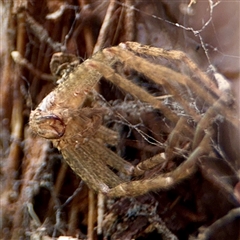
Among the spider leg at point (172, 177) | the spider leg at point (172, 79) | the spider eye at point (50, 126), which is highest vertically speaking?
the spider leg at point (172, 79)

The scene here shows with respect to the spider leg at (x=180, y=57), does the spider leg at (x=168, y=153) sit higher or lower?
lower

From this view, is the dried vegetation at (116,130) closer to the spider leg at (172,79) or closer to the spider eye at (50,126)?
the spider leg at (172,79)

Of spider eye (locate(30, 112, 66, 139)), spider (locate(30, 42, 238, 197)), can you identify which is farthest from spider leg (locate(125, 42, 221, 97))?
spider eye (locate(30, 112, 66, 139))

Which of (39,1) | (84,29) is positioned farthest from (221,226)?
(39,1)

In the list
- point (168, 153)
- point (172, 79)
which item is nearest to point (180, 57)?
point (172, 79)

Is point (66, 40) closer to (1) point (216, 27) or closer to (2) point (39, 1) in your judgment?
(2) point (39, 1)

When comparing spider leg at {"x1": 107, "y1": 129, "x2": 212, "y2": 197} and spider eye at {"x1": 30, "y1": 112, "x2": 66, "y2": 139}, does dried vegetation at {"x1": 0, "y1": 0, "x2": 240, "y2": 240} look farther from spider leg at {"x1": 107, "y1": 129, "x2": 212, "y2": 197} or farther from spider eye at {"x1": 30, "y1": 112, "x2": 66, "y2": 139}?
spider eye at {"x1": 30, "y1": 112, "x2": 66, "y2": 139}

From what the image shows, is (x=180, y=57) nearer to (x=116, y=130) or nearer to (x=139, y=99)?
(x=139, y=99)

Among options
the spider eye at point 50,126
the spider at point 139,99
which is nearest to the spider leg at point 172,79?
the spider at point 139,99
